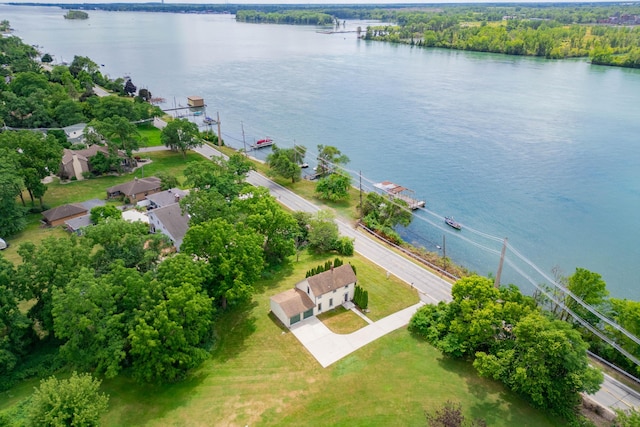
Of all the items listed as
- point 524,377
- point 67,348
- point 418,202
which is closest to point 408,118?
point 418,202

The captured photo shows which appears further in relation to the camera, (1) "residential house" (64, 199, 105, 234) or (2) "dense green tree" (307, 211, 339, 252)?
(1) "residential house" (64, 199, 105, 234)

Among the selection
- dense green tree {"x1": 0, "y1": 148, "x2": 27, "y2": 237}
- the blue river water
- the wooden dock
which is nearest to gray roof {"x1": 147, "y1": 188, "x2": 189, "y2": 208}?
dense green tree {"x1": 0, "y1": 148, "x2": 27, "y2": 237}

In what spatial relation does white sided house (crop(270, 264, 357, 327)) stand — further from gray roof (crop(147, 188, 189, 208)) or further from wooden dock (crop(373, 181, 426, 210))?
wooden dock (crop(373, 181, 426, 210))

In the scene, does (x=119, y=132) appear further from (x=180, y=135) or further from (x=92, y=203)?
(x=92, y=203)

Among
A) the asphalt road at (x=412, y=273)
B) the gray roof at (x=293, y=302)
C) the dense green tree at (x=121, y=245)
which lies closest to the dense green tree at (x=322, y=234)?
the asphalt road at (x=412, y=273)

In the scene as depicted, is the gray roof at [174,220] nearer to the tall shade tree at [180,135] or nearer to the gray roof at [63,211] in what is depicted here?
the gray roof at [63,211]

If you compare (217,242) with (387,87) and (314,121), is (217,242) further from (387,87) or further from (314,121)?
(387,87)

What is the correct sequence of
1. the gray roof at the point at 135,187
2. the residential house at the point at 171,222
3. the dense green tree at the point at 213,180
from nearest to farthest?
the residential house at the point at 171,222 < the dense green tree at the point at 213,180 < the gray roof at the point at 135,187
